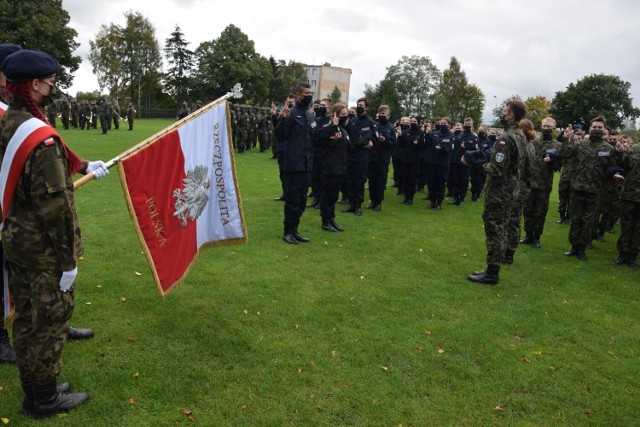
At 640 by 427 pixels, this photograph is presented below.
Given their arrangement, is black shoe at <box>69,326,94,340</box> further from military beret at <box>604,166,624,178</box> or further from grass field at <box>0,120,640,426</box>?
military beret at <box>604,166,624,178</box>

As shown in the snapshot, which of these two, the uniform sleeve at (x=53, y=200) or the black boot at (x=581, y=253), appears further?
the black boot at (x=581, y=253)

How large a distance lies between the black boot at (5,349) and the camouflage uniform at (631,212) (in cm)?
939

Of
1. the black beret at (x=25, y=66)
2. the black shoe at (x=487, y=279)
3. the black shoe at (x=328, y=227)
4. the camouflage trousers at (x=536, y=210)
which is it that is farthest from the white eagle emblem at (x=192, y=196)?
the camouflage trousers at (x=536, y=210)

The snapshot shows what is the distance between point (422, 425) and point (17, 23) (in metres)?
48.3

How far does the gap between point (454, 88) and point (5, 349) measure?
3311 inches

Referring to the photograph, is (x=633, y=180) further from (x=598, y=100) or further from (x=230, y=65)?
(x=230, y=65)

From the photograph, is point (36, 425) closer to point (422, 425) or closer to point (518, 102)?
point (422, 425)

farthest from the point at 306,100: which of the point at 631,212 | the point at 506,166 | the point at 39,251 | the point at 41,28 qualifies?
the point at 41,28

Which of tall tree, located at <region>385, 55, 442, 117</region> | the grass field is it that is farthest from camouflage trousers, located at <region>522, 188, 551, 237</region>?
tall tree, located at <region>385, 55, 442, 117</region>

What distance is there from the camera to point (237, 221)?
5.37 metres

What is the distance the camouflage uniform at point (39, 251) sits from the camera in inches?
118

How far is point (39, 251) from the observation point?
312cm

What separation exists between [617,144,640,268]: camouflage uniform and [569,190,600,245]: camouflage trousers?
45 cm

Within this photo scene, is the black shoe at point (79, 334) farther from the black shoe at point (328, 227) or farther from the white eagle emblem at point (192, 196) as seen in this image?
the black shoe at point (328, 227)
